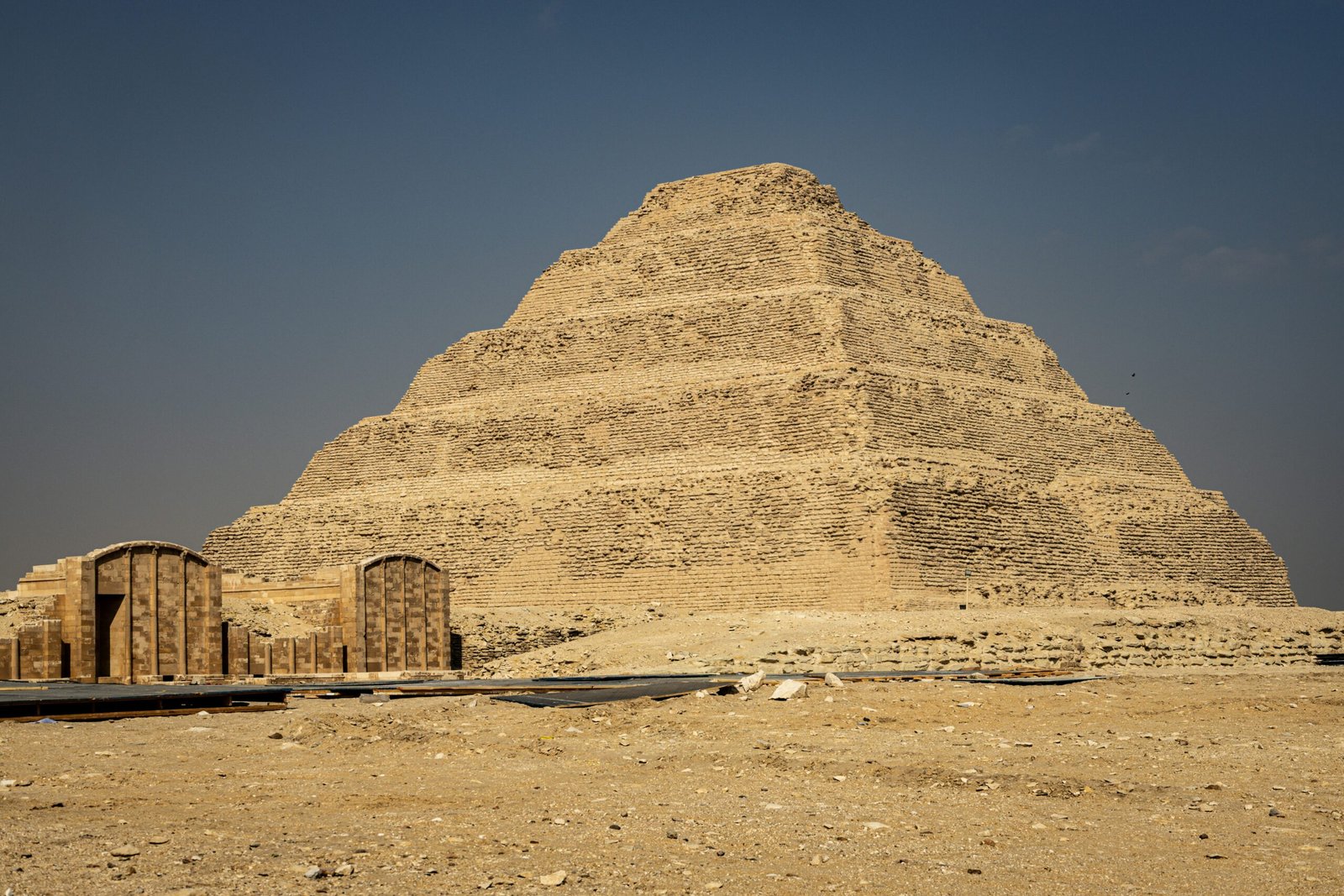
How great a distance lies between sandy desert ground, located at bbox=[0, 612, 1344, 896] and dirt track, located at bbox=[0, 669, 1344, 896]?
0.12 feet

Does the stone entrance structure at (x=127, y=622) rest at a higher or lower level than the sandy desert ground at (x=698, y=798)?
higher

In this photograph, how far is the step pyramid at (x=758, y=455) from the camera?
44812 mm

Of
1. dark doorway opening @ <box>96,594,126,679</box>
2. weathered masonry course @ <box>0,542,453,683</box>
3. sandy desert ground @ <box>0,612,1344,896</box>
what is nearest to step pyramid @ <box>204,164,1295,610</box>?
weathered masonry course @ <box>0,542,453,683</box>

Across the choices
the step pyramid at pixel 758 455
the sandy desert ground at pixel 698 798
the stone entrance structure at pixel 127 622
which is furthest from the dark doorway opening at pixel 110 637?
the step pyramid at pixel 758 455

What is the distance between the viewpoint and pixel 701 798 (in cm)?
1300

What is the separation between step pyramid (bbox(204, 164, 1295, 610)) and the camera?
44812mm

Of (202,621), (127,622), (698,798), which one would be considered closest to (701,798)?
(698,798)

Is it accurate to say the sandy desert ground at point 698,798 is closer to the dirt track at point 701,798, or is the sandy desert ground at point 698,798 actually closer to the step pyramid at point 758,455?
the dirt track at point 701,798

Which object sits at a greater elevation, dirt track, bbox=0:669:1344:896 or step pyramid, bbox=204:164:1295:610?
step pyramid, bbox=204:164:1295:610

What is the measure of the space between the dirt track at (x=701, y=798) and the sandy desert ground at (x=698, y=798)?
0.04 meters

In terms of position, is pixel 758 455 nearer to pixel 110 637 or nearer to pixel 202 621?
pixel 202 621

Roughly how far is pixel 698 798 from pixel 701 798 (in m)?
0.02

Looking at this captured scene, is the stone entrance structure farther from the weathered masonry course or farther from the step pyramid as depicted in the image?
the step pyramid

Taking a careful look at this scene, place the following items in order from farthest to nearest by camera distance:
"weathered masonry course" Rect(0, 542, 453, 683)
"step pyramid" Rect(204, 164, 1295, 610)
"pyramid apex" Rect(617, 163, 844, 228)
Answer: "pyramid apex" Rect(617, 163, 844, 228) < "step pyramid" Rect(204, 164, 1295, 610) < "weathered masonry course" Rect(0, 542, 453, 683)
